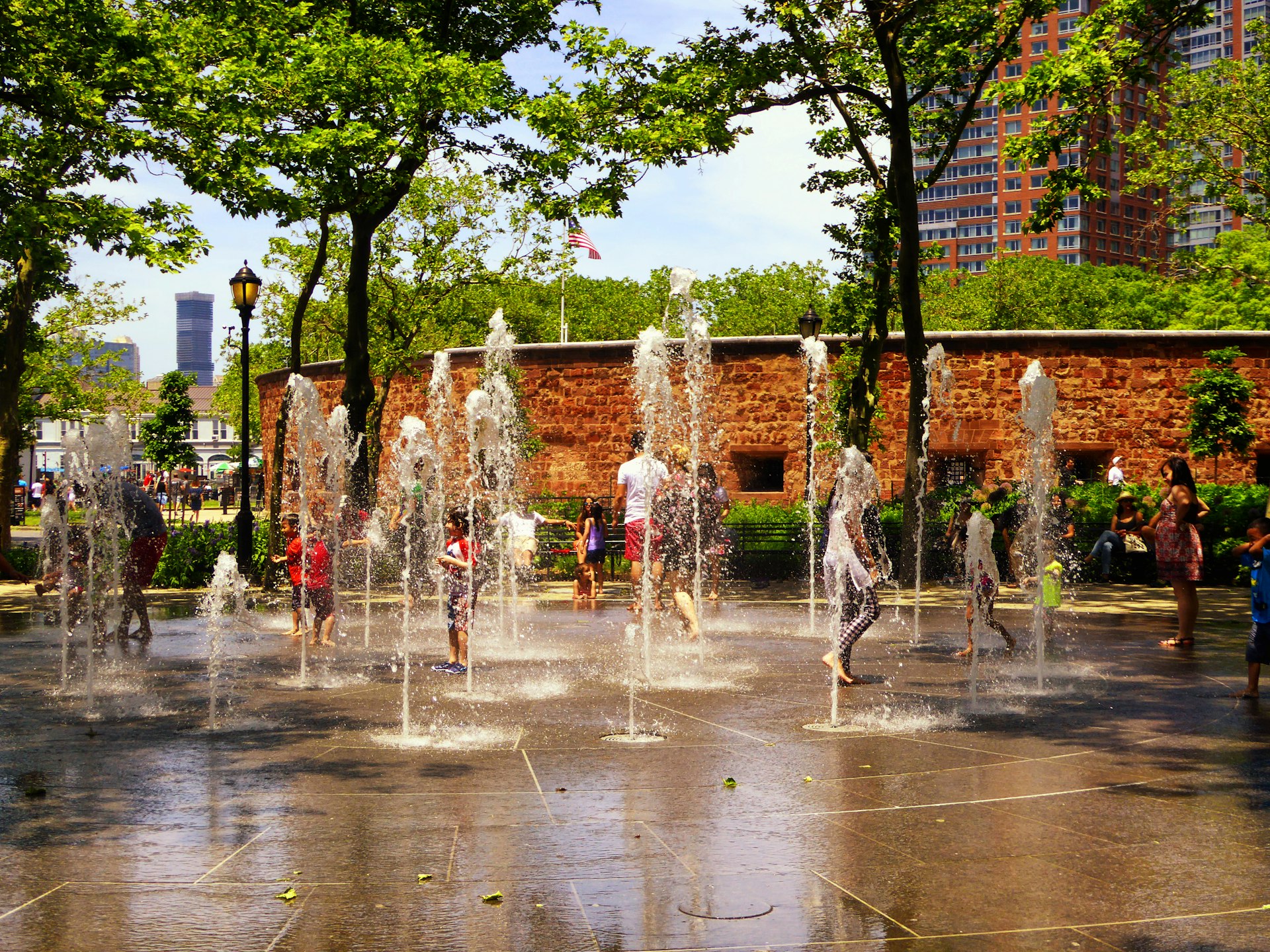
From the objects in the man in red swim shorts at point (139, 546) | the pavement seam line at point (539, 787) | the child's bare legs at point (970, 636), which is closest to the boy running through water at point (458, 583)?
the pavement seam line at point (539, 787)

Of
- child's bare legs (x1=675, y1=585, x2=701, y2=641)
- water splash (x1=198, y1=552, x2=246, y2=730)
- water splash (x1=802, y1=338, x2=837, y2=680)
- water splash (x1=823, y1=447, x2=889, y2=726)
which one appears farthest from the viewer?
water splash (x1=802, y1=338, x2=837, y2=680)

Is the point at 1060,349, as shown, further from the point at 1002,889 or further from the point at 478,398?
the point at 1002,889

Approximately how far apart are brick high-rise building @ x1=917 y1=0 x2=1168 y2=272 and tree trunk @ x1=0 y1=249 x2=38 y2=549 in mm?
96634

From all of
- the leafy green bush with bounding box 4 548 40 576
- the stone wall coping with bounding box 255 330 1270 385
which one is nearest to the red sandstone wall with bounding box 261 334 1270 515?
the stone wall coping with bounding box 255 330 1270 385

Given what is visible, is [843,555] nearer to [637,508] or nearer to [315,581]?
[637,508]

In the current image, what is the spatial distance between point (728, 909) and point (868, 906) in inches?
19.3

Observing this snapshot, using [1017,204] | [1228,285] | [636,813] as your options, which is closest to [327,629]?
[636,813]

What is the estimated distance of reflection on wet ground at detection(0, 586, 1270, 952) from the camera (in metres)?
4.41

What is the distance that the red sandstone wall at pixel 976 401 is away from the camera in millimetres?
26047

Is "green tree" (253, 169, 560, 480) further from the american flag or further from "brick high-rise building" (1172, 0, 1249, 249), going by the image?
"brick high-rise building" (1172, 0, 1249, 249)

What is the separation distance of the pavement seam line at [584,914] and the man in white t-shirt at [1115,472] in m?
21.8

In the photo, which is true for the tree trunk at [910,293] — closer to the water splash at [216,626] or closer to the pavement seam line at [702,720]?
the water splash at [216,626]

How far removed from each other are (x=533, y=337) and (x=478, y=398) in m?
32.5

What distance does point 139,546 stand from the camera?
11539 millimetres
